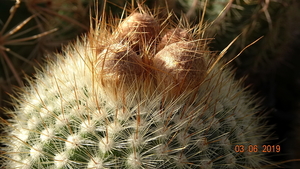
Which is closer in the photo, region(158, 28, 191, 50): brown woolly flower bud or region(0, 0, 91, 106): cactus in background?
region(158, 28, 191, 50): brown woolly flower bud

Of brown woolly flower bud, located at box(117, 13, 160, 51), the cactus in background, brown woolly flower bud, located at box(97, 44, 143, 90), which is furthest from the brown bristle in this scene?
the cactus in background

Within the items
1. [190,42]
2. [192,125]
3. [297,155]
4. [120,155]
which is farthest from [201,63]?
[297,155]

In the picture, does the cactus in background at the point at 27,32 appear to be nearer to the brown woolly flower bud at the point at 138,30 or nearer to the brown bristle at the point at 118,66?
the brown woolly flower bud at the point at 138,30

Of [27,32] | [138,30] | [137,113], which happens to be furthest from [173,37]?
[27,32]

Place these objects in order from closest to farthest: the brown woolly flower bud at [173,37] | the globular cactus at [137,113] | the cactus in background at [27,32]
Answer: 1. the globular cactus at [137,113]
2. the brown woolly flower bud at [173,37]
3. the cactus in background at [27,32]

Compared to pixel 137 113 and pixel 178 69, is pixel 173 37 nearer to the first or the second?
pixel 178 69

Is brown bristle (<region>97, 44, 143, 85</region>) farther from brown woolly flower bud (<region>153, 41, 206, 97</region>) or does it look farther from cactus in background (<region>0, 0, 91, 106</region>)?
cactus in background (<region>0, 0, 91, 106</region>)

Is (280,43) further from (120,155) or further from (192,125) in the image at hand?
(120,155)

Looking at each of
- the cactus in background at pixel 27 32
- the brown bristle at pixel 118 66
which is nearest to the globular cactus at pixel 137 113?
the brown bristle at pixel 118 66
